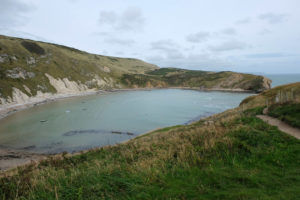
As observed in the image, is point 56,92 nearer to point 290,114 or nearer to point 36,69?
point 36,69

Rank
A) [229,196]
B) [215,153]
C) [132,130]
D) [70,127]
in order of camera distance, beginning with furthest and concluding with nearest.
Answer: [70,127] → [132,130] → [215,153] → [229,196]

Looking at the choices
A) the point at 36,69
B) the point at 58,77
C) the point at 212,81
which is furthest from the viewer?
the point at 212,81

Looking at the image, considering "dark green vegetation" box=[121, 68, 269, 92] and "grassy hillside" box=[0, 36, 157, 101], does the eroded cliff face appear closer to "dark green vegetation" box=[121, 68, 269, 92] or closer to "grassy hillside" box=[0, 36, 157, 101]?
"grassy hillside" box=[0, 36, 157, 101]

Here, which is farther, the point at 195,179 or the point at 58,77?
the point at 58,77

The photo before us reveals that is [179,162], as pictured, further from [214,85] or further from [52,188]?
[214,85]

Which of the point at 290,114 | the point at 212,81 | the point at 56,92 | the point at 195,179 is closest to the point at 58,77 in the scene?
the point at 56,92

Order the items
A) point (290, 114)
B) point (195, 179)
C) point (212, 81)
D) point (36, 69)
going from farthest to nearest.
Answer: point (212, 81) → point (36, 69) → point (290, 114) → point (195, 179)

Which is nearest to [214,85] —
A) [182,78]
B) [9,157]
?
[182,78]

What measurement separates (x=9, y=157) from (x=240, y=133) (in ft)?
95.4

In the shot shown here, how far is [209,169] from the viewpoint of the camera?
6.97 meters

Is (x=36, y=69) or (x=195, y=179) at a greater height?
(x=36, y=69)

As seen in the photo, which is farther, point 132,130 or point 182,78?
point 182,78

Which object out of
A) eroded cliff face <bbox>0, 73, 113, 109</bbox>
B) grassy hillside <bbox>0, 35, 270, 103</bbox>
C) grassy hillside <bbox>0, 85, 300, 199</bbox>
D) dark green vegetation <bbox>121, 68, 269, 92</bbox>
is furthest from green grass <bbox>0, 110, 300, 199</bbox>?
dark green vegetation <bbox>121, 68, 269, 92</bbox>

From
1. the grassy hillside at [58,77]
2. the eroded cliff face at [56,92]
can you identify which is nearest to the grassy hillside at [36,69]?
the grassy hillside at [58,77]
